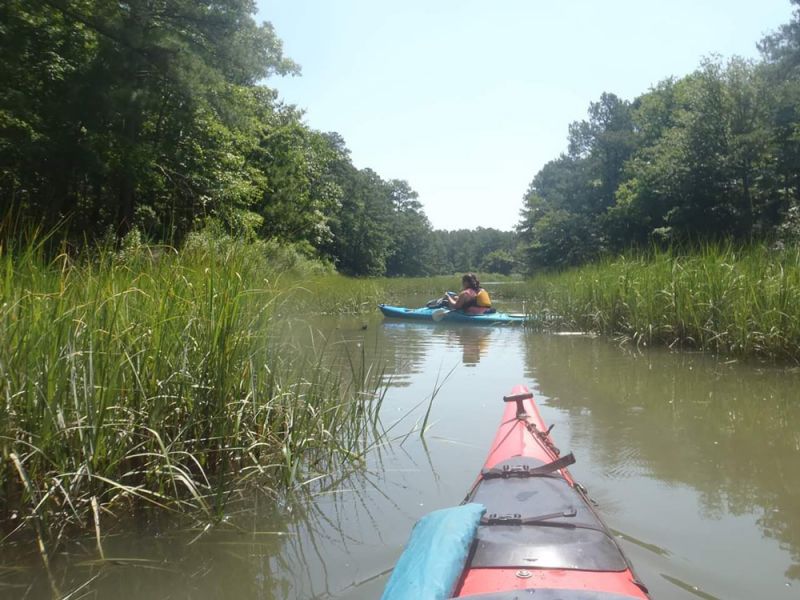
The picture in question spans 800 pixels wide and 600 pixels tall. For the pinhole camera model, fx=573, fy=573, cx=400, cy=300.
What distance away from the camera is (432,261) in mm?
75562

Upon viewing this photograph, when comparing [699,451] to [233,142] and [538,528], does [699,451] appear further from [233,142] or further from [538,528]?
[233,142]

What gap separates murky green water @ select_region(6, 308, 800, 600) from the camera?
7.17 ft

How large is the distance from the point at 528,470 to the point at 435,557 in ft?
3.21

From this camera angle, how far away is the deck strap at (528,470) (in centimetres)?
247

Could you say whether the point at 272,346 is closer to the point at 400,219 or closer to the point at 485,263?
the point at 400,219

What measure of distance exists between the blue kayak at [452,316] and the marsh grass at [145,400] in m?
8.40

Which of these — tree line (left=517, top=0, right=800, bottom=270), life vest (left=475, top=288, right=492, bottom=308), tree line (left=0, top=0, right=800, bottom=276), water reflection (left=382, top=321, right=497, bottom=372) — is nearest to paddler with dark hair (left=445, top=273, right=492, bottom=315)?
life vest (left=475, top=288, right=492, bottom=308)

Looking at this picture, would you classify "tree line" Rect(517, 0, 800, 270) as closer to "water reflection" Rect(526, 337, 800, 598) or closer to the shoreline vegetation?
"water reflection" Rect(526, 337, 800, 598)

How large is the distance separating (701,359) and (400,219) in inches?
2494

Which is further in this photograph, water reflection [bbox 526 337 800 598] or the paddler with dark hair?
the paddler with dark hair

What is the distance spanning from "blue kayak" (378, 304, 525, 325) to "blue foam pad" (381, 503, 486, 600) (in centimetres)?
995

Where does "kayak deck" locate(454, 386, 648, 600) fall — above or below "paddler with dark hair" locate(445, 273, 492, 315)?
below

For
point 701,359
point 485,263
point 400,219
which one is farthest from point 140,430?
point 485,263

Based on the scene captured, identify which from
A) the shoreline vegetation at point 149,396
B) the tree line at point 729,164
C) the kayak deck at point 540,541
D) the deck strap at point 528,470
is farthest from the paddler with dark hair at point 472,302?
the deck strap at point 528,470
